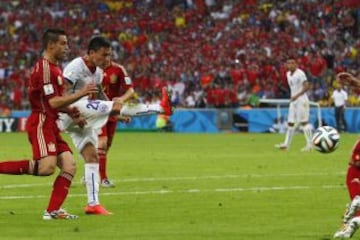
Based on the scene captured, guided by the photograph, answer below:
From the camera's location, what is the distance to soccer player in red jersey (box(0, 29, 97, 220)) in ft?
41.6

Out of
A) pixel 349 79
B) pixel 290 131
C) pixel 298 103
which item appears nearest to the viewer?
pixel 349 79

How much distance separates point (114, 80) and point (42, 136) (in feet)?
19.4

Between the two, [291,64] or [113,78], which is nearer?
[113,78]

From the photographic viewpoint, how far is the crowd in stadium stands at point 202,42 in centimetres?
4588

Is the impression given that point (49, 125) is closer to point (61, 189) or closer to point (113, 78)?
point (61, 189)

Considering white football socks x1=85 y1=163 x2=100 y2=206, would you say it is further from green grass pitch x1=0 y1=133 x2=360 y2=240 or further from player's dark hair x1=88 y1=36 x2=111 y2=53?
player's dark hair x1=88 y1=36 x2=111 y2=53

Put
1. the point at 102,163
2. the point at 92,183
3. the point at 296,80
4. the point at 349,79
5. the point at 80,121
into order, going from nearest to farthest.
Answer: the point at 349,79
the point at 80,121
the point at 92,183
the point at 102,163
the point at 296,80

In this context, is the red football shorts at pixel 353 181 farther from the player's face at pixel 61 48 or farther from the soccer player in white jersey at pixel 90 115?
the player's face at pixel 61 48

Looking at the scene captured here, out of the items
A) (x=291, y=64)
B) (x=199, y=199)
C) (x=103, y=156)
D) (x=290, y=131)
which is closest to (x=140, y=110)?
(x=199, y=199)

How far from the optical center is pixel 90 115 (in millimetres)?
13812

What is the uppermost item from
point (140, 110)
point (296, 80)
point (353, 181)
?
point (140, 110)

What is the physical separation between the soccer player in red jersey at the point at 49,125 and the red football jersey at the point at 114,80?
526 centimetres

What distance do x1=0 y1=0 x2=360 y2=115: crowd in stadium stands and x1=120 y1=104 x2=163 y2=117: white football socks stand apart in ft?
94.1

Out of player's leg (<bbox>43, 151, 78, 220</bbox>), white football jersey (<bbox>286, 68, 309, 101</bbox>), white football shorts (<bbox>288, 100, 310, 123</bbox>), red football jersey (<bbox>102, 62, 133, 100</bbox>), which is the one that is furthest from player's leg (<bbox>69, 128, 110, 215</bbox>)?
white football shorts (<bbox>288, 100, 310, 123</bbox>)
